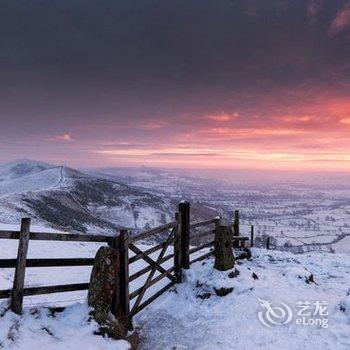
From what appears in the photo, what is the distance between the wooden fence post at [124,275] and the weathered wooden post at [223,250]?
14.9 feet

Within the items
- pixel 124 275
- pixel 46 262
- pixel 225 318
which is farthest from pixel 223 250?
pixel 46 262

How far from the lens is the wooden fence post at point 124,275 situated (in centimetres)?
1034

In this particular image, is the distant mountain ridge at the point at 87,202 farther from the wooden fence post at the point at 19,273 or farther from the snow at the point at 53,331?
the wooden fence post at the point at 19,273

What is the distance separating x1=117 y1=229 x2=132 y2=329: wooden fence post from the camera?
10336mm

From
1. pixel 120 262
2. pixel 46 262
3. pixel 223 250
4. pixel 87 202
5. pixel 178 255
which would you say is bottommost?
pixel 87 202

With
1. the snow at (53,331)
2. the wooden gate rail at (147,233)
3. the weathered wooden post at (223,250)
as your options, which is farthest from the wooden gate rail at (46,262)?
the weathered wooden post at (223,250)

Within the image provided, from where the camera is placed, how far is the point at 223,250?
14078 mm

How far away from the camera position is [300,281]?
1473 cm

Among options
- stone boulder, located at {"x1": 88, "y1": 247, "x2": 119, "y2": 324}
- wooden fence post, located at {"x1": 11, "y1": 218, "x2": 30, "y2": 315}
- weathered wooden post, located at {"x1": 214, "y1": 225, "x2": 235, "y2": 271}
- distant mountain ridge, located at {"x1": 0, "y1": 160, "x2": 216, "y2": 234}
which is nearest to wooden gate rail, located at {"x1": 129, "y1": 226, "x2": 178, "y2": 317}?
stone boulder, located at {"x1": 88, "y1": 247, "x2": 119, "y2": 324}

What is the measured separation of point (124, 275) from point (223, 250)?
4889 millimetres

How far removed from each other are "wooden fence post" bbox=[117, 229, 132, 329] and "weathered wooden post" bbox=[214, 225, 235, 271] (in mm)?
4554

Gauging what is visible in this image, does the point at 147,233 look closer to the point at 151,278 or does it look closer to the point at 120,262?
the point at 151,278

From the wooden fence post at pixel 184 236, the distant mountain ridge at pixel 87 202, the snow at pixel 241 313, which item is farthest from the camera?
the distant mountain ridge at pixel 87 202

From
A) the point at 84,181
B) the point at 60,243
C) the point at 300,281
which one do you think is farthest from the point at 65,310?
the point at 84,181
